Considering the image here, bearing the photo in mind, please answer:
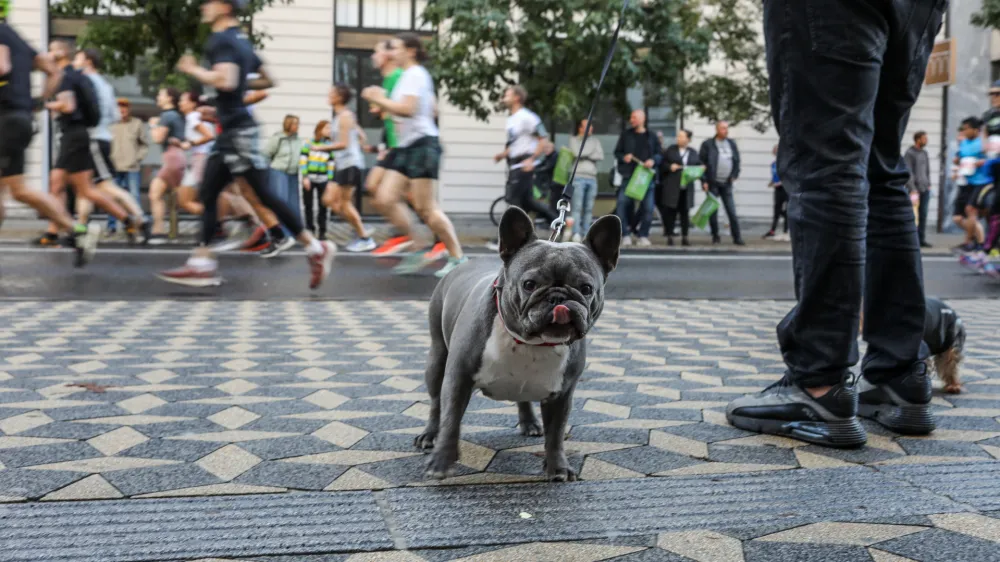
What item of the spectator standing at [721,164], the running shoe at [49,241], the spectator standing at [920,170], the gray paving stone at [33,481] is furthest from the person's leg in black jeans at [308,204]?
the gray paving stone at [33,481]

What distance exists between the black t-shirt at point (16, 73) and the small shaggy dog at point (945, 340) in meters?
6.71

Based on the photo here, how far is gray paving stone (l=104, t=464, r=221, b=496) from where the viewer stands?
2.86 meters

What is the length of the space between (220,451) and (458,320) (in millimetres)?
893

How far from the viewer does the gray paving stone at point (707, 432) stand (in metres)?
3.57

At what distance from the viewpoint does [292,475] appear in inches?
119

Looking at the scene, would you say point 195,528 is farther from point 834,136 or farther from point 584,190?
point 584,190

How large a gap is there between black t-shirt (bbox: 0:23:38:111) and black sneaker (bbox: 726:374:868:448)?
661 centimetres

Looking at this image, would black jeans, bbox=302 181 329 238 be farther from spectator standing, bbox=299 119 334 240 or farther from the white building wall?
the white building wall

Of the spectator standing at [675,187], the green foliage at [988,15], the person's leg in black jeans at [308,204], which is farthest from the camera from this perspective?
the green foliage at [988,15]

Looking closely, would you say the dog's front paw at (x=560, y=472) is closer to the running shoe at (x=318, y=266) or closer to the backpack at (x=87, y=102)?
the running shoe at (x=318, y=266)

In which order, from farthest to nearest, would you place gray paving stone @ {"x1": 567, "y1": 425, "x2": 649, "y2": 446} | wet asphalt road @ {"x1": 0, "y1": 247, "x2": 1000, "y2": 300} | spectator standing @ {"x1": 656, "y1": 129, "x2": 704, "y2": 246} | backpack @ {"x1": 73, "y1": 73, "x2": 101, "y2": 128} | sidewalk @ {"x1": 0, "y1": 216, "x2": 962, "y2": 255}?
spectator standing @ {"x1": 656, "y1": 129, "x2": 704, "y2": 246}
sidewalk @ {"x1": 0, "y1": 216, "x2": 962, "y2": 255}
backpack @ {"x1": 73, "y1": 73, "x2": 101, "y2": 128}
wet asphalt road @ {"x1": 0, "y1": 247, "x2": 1000, "y2": 300}
gray paving stone @ {"x1": 567, "y1": 425, "x2": 649, "y2": 446}

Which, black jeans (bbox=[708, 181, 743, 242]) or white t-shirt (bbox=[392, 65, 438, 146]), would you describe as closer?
white t-shirt (bbox=[392, 65, 438, 146])

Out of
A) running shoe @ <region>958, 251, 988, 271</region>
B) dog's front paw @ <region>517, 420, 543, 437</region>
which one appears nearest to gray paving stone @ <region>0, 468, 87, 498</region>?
dog's front paw @ <region>517, 420, 543, 437</region>

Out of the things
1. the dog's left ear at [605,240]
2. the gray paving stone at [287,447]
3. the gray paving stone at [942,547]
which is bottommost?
the gray paving stone at [287,447]
